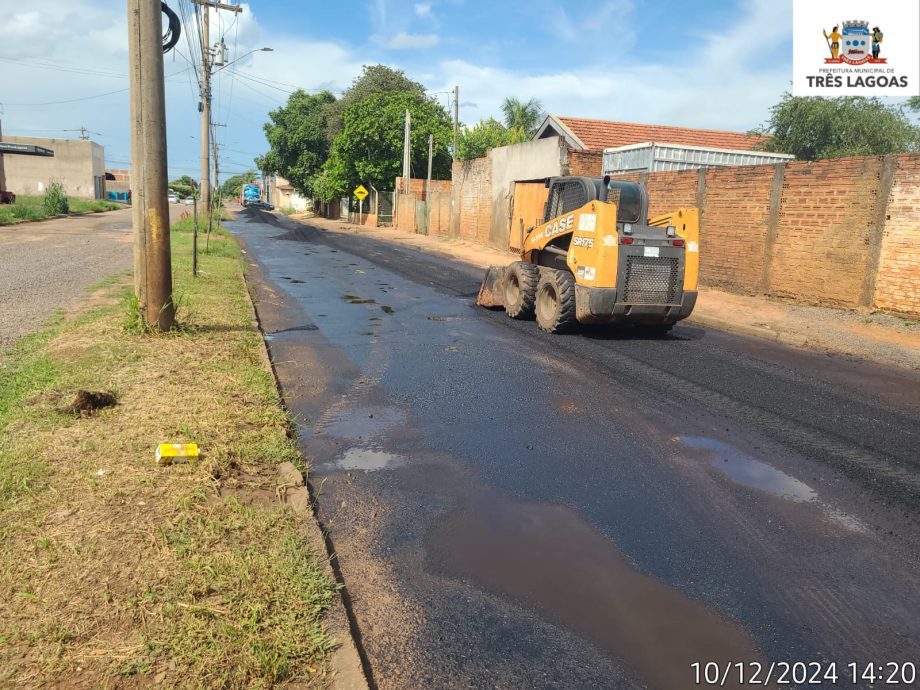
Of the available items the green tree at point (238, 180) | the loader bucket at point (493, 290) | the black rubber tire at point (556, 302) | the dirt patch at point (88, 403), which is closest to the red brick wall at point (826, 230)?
the black rubber tire at point (556, 302)

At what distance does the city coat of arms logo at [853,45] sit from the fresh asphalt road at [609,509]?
11209 mm

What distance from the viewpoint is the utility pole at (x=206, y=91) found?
30859mm

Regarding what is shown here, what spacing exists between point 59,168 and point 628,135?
213 ft

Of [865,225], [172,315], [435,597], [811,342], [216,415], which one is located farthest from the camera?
[865,225]

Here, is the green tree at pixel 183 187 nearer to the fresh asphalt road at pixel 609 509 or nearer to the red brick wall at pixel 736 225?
the fresh asphalt road at pixel 609 509

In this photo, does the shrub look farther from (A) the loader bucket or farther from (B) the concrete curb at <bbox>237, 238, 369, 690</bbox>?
(B) the concrete curb at <bbox>237, 238, 369, 690</bbox>

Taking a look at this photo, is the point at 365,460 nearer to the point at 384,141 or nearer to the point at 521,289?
the point at 521,289

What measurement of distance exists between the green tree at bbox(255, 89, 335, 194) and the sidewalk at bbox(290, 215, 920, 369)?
50429 millimetres

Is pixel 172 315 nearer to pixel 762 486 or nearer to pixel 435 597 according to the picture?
pixel 435 597

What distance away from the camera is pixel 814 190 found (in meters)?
12.7

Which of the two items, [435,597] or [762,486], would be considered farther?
[762,486]

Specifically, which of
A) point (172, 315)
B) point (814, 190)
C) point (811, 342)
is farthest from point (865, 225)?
point (172, 315)

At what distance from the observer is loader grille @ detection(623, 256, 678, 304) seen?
9.16m

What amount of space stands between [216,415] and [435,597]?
9.34 ft
